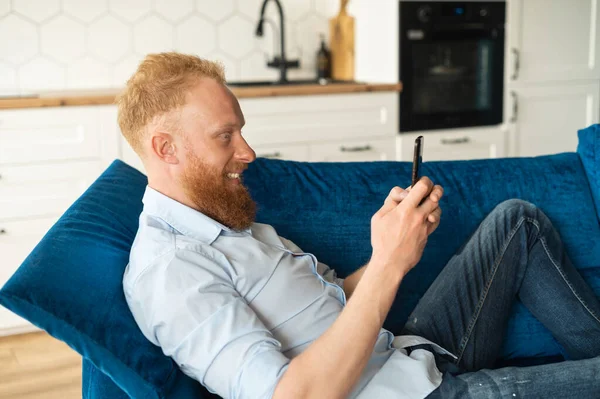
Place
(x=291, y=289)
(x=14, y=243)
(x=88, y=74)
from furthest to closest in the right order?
(x=88, y=74), (x=14, y=243), (x=291, y=289)

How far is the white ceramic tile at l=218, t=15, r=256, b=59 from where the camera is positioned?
13.1 ft

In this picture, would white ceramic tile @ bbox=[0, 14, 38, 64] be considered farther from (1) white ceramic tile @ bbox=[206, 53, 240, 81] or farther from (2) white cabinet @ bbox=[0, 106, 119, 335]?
(1) white ceramic tile @ bbox=[206, 53, 240, 81]

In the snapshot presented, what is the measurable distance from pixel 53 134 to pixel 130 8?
985 millimetres

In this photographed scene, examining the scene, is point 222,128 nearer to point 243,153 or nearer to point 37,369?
point 243,153

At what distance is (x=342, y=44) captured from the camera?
411 cm

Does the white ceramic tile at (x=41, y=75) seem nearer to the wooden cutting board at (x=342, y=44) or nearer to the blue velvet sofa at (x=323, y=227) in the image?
the wooden cutting board at (x=342, y=44)

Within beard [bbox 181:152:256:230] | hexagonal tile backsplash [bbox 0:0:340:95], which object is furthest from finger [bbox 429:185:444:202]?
hexagonal tile backsplash [bbox 0:0:340:95]

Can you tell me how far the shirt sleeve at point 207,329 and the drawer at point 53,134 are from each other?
1963 mm

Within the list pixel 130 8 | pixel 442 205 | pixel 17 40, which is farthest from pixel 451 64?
pixel 17 40

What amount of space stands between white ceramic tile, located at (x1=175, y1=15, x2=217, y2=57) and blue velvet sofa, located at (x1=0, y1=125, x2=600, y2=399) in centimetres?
204

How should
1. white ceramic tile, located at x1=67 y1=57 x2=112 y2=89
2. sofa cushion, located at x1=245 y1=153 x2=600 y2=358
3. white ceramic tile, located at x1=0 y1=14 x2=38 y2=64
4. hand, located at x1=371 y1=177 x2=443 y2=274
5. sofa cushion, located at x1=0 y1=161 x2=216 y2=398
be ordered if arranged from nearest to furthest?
sofa cushion, located at x1=0 y1=161 x2=216 y2=398 → hand, located at x1=371 y1=177 x2=443 y2=274 → sofa cushion, located at x1=245 y1=153 x2=600 y2=358 → white ceramic tile, located at x1=0 y1=14 x2=38 y2=64 → white ceramic tile, located at x1=67 y1=57 x2=112 y2=89

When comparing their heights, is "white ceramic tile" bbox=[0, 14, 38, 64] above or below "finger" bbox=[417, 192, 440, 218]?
above

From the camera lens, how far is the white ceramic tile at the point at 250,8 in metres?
3.98

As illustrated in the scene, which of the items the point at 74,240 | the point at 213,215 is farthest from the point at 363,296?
the point at 74,240
